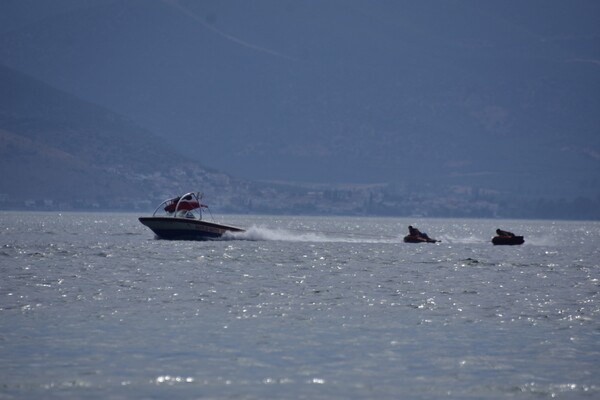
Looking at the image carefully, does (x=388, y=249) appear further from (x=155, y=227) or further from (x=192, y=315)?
(x=192, y=315)

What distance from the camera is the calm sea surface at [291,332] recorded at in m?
35.4

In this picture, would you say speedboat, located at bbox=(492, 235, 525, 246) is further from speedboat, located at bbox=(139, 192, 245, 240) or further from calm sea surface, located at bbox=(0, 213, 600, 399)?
calm sea surface, located at bbox=(0, 213, 600, 399)

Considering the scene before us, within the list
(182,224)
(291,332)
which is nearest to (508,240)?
(182,224)

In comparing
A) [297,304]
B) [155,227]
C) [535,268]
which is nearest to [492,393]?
[297,304]

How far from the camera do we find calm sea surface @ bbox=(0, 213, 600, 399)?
35.4m

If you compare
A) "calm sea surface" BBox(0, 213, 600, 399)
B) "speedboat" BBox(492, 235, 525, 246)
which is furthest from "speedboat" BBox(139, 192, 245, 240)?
"speedboat" BBox(492, 235, 525, 246)

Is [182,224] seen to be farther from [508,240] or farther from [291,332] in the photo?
[291,332]

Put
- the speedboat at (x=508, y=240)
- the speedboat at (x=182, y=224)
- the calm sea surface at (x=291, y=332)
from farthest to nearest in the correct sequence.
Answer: the speedboat at (x=508, y=240) < the speedboat at (x=182, y=224) < the calm sea surface at (x=291, y=332)

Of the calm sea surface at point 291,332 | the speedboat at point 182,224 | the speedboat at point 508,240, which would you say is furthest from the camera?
the speedboat at point 508,240

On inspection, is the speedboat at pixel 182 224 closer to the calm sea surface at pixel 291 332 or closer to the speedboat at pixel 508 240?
the calm sea surface at pixel 291 332

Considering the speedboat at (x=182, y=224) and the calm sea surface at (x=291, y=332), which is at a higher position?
the speedboat at (x=182, y=224)

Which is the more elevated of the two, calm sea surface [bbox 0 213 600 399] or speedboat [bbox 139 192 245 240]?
speedboat [bbox 139 192 245 240]

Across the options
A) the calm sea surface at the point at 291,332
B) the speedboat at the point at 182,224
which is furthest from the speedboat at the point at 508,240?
the calm sea surface at the point at 291,332

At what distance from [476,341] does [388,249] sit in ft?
252
